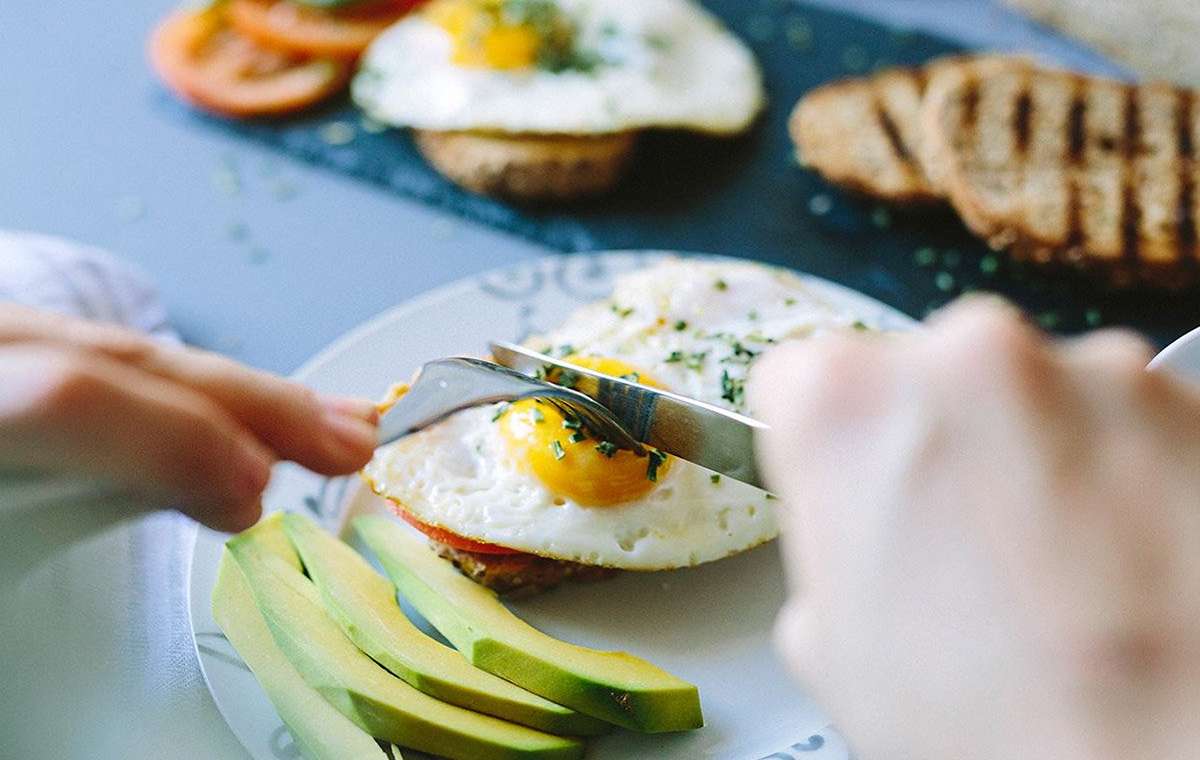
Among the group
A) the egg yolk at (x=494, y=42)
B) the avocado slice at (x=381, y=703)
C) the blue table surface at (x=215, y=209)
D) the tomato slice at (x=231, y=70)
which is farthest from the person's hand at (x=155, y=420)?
the tomato slice at (x=231, y=70)

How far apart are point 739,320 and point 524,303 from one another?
56cm

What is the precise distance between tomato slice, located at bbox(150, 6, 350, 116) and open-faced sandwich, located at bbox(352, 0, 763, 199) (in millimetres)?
215

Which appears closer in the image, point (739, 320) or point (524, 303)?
point (739, 320)

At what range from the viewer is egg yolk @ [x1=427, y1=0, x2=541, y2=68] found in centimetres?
355

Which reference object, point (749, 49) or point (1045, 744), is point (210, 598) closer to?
point (1045, 744)

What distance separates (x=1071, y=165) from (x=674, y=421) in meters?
1.82

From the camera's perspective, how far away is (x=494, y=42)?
3.55 metres

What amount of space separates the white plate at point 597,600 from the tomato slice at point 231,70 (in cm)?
136

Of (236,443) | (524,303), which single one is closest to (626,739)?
(236,443)

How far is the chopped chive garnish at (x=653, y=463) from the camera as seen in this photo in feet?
7.02

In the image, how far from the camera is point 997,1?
4.14m

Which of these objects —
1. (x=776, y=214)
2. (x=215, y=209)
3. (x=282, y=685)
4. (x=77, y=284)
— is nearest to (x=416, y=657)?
(x=282, y=685)

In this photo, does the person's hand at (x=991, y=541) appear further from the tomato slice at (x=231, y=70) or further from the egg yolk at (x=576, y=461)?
the tomato slice at (x=231, y=70)

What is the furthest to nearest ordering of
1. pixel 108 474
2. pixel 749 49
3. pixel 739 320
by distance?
1. pixel 749 49
2. pixel 739 320
3. pixel 108 474
